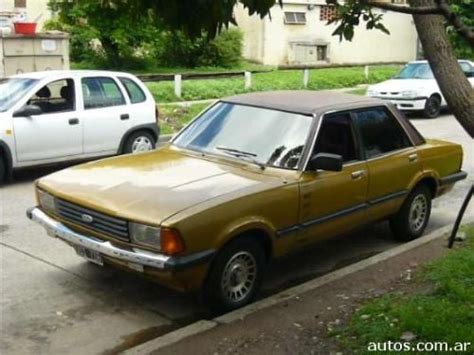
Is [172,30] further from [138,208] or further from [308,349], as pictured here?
[308,349]

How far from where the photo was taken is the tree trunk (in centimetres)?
399

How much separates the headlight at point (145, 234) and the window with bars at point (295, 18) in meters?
24.5

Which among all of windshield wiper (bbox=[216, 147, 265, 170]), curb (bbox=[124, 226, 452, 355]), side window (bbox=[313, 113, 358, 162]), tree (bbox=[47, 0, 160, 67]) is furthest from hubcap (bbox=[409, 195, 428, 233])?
tree (bbox=[47, 0, 160, 67])

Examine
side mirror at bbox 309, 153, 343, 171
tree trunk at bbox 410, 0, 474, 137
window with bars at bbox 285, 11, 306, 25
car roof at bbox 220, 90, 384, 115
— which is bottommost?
side mirror at bbox 309, 153, 343, 171

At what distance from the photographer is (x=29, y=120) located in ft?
30.2

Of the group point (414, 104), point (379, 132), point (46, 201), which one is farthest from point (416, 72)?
point (46, 201)

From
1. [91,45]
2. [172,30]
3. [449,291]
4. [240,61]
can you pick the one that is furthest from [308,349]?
[240,61]

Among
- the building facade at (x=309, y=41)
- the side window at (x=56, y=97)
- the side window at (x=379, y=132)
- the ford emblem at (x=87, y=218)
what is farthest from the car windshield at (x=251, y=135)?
the building facade at (x=309, y=41)

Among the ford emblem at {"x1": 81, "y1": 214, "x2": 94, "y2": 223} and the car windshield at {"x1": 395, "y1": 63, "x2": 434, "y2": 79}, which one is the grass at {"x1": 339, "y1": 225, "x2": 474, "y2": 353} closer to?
the ford emblem at {"x1": 81, "y1": 214, "x2": 94, "y2": 223}

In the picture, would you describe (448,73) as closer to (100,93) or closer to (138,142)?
(100,93)

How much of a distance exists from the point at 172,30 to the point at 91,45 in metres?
21.7

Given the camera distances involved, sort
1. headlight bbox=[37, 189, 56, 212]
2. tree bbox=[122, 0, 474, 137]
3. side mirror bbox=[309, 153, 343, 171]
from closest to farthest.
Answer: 1. tree bbox=[122, 0, 474, 137]
2. headlight bbox=[37, 189, 56, 212]
3. side mirror bbox=[309, 153, 343, 171]

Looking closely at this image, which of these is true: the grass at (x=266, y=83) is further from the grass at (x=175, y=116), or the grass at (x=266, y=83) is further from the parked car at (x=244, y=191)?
the parked car at (x=244, y=191)

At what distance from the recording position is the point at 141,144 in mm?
10734
